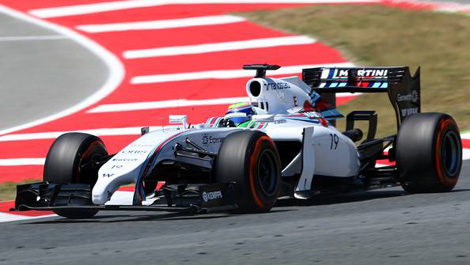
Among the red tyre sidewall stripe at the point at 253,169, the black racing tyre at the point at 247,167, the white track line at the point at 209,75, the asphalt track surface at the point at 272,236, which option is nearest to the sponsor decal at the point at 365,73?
the asphalt track surface at the point at 272,236

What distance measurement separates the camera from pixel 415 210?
875cm

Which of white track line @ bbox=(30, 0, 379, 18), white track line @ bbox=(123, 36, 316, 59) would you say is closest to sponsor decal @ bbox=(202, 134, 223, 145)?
white track line @ bbox=(123, 36, 316, 59)

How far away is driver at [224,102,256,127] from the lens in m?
10.0

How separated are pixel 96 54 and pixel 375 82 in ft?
31.3

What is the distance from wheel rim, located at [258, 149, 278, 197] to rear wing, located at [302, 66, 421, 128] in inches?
87.6

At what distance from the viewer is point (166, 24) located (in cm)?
2067

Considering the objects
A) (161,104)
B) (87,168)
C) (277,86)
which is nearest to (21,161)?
(161,104)

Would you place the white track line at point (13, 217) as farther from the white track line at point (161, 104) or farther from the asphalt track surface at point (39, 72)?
the white track line at point (161, 104)

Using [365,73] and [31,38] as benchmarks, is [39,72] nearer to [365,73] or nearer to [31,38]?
[31,38]

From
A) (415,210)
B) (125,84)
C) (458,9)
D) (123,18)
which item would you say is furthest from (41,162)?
(458,9)

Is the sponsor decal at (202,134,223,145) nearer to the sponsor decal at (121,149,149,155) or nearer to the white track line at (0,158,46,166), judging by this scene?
the sponsor decal at (121,149,149,155)

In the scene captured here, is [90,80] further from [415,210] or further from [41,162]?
[415,210]

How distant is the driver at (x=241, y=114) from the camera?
1000cm

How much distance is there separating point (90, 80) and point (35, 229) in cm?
962
